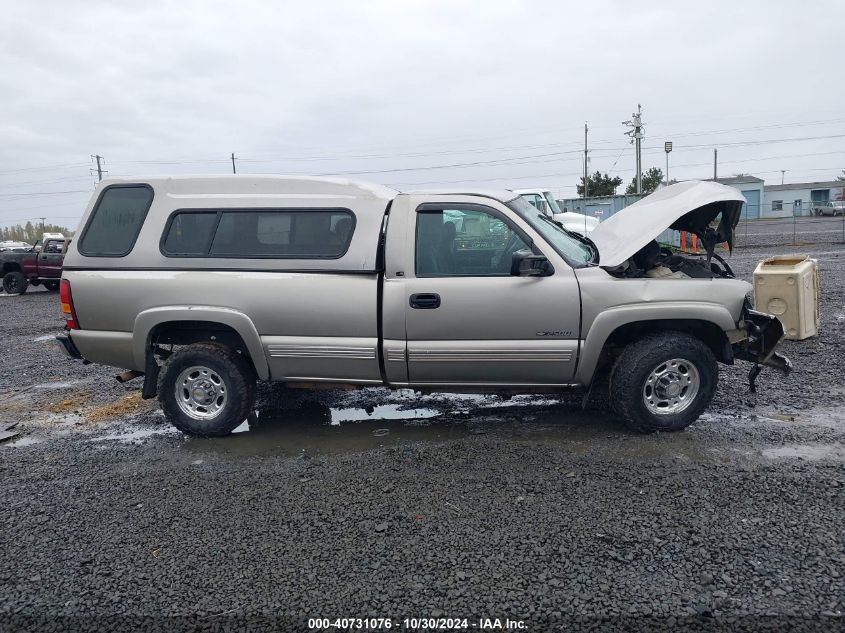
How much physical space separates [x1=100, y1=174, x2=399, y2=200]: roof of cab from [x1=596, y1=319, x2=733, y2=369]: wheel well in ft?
6.99

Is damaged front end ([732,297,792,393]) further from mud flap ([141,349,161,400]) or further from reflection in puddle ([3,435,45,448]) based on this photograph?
reflection in puddle ([3,435,45,448])

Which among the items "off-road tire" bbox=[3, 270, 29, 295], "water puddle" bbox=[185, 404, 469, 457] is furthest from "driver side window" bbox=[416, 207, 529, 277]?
"off-road tire" bbox=[3, 270, 29, 295]

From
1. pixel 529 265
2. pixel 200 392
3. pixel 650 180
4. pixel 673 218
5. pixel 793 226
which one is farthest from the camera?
pixel 650 180

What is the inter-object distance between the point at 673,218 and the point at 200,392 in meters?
4.04

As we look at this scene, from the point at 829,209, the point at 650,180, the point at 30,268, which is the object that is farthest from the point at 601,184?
the point at 30,268

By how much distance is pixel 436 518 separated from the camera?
3760mm

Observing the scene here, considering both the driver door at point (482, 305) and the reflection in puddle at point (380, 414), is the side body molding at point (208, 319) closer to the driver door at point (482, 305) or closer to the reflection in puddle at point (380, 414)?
the reflection in puddle at point (380, 414)

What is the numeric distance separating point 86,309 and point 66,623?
308cm

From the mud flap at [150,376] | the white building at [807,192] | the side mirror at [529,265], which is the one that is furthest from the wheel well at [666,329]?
the white building at [807,192]

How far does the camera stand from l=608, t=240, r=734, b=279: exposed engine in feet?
17.0

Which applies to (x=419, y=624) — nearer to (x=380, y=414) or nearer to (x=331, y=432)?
(x=331, y=432)

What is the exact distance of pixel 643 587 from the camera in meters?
3.00

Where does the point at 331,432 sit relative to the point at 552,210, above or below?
below

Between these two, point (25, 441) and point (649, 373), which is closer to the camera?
point (649, 373)
